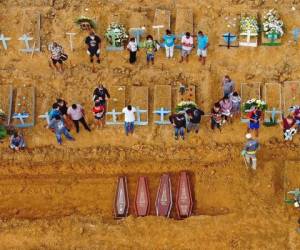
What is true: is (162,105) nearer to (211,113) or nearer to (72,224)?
(211,113)

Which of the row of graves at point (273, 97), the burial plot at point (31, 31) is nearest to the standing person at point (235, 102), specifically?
the row of graves at point (273, 97)

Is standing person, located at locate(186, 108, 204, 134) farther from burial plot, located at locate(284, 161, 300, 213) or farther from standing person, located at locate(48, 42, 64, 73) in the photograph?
standing person, located at locate(48, 42, 64, 73)

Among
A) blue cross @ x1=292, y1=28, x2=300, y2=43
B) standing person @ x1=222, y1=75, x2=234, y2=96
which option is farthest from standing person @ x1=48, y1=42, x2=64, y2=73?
blue cross @ x1=292, y1=28, x2=300, y2=43

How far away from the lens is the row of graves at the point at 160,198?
1759 centimetres

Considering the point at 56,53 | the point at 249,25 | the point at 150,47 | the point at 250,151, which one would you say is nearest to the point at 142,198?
the point at 250,151

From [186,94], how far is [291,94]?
3.71 metres

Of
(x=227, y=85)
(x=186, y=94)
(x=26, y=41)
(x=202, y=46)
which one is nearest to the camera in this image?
(x=227, y=85)

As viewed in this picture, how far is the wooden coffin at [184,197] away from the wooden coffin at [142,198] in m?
1.03

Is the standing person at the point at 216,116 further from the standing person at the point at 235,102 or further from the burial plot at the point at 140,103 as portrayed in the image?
the burial plot at the point at 140,103

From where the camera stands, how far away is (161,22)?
19875 mm

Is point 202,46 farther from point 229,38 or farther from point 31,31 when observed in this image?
point 31,31

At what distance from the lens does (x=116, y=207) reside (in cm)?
1773

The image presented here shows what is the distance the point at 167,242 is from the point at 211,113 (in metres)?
4.63

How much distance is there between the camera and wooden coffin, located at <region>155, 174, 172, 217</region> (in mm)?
17595
